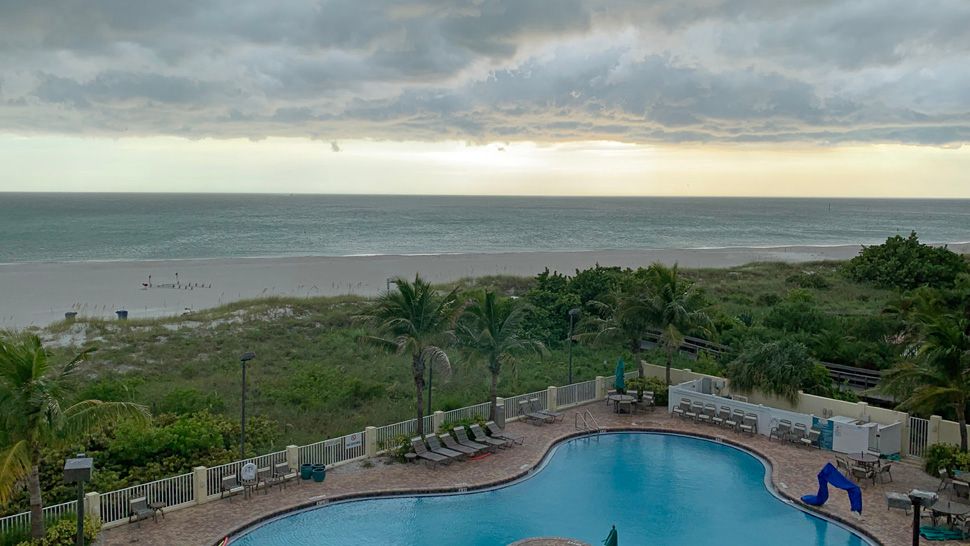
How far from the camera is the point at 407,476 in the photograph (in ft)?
57.9

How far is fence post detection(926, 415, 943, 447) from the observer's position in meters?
18.2

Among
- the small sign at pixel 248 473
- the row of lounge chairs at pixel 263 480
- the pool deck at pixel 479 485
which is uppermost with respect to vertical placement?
the small sign at pixel 248 473

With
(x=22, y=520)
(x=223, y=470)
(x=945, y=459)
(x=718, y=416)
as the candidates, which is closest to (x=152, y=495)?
(x=223, y=470)

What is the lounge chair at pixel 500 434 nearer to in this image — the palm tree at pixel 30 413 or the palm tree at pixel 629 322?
the palm tree at pixel 629 322

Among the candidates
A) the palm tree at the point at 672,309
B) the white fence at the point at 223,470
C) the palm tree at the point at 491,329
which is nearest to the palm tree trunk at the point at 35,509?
the white fence at the point at 223,470

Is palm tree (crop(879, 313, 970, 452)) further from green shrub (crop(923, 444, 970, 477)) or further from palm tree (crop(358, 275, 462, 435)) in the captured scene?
palm tree (crop(358, 275, 462, 435))

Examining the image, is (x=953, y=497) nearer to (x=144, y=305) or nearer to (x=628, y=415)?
(x=628, y=415)

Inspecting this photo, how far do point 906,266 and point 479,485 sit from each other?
3543 centimetres

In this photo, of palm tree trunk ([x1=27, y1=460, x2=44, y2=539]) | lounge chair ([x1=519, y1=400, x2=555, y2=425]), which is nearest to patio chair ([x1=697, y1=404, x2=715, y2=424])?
lounge chair ([x1=519, y1=400, x2=555, y2=425])

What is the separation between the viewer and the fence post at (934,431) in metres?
18.2

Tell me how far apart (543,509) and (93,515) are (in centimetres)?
905

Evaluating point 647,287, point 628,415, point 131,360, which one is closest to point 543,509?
point 628,415

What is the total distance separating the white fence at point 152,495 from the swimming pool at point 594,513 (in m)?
2.05

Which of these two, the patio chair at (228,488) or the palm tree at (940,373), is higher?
the palm tree at (940,373)
